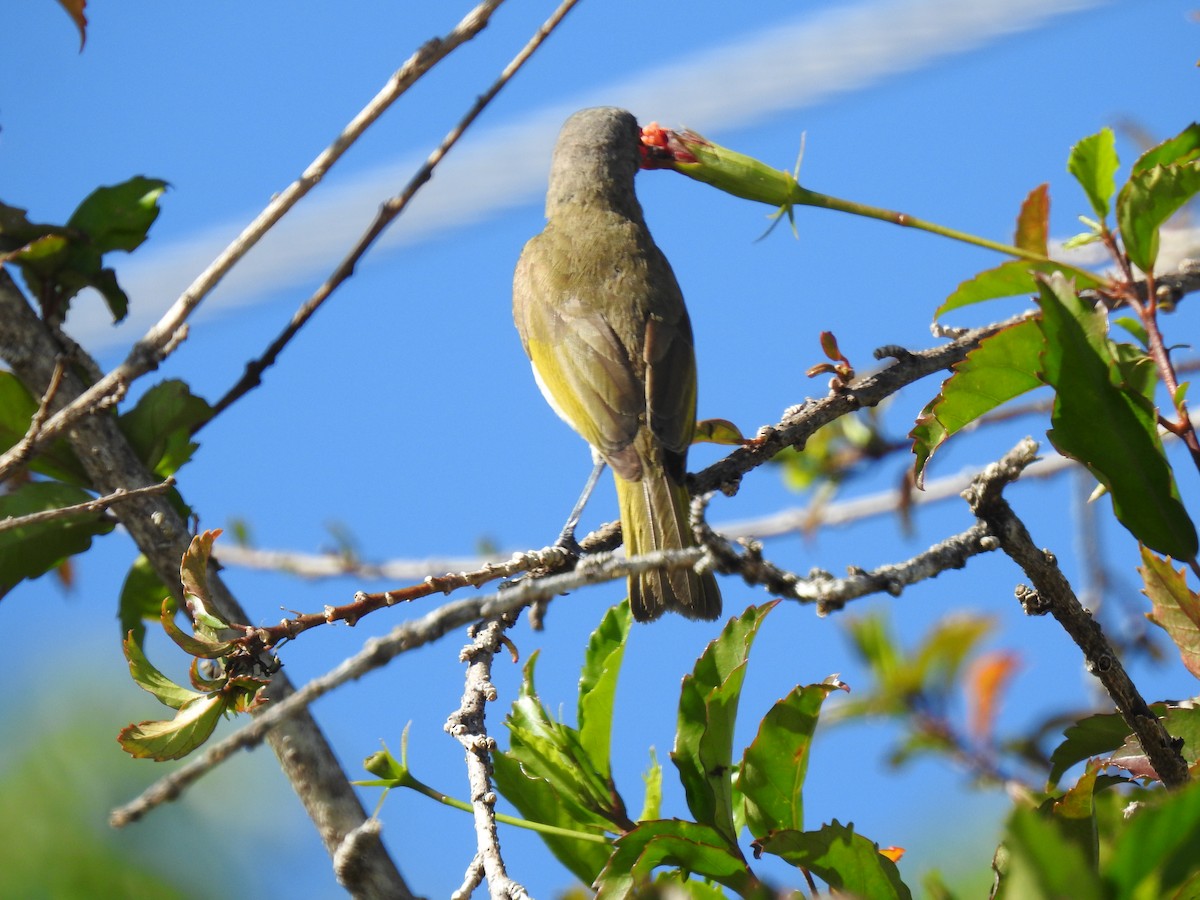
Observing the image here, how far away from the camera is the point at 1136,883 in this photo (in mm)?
1013

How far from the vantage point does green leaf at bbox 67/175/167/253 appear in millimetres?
2459

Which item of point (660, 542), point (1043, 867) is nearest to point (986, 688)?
point (660, 542)

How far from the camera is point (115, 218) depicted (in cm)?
247

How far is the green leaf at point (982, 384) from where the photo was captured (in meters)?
1.76

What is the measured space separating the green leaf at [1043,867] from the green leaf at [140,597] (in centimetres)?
185

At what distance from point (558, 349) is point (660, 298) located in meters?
0.40

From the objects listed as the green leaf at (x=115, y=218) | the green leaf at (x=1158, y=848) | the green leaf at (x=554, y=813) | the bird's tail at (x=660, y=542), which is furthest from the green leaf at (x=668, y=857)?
the green leaf at (x=115, y=218)

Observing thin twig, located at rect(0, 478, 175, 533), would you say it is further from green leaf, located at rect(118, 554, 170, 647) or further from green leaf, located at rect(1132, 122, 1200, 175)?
green leaf, located at rect(1132, 122, 1200, 175)

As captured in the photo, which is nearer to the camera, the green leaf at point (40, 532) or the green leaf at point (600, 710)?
the green leaf at point (600, 710)

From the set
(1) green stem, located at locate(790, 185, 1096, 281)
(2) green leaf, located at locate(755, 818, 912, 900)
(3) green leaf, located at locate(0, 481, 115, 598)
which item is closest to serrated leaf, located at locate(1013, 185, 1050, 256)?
(1) green stem, located at locate(790, 185, 1096, 281)

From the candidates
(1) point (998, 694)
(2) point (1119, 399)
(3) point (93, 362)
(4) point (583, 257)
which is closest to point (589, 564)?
(2) point (1119, 399)

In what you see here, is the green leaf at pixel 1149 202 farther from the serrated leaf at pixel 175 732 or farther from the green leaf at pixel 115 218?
the green leaf at pixel 115 218

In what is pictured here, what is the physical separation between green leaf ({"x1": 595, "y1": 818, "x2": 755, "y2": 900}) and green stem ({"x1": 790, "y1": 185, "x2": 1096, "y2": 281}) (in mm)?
1112

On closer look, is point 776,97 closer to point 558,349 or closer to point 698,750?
point 558,349
